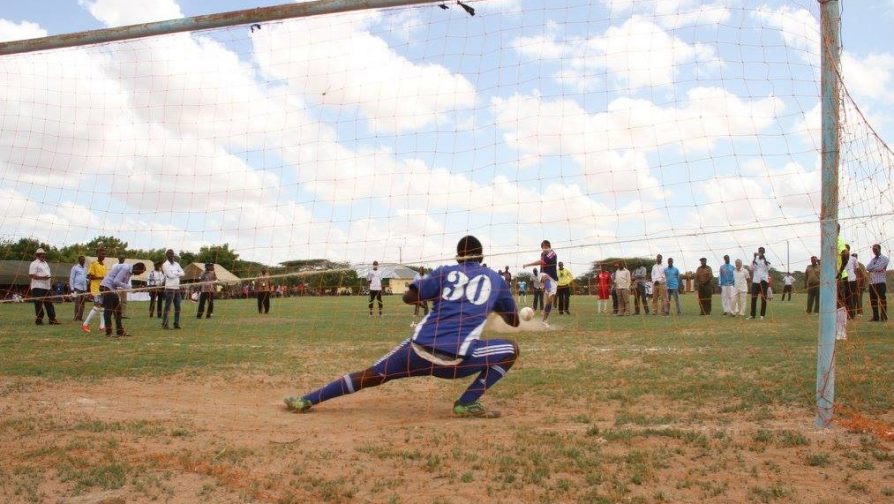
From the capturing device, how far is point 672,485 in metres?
3.95

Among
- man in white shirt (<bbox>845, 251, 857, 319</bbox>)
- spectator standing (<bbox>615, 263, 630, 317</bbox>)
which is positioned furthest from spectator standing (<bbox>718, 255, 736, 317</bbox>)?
man in white shirt (<bbox>845, 251, 857, 319</bbox>)

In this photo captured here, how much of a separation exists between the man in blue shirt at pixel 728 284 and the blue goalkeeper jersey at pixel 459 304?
15.7 metres

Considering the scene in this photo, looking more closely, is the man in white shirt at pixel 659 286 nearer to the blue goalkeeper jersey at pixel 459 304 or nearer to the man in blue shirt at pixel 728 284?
the man in blue shirt at pixel 728 284

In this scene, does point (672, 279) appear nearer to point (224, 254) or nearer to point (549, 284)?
point (549, 284)

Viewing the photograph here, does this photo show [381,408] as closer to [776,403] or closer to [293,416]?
[293,416]

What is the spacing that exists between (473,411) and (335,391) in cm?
127

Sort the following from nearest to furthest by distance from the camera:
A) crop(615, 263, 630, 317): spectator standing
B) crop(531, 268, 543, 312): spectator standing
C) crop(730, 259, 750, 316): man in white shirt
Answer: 1. crop(730, 259, 750, 316): man in white shirt
2. crop(615, 263, 630, 317): spectator standing
3. crop(531, 268, 543, 312): spectator standing

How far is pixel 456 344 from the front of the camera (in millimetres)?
5863

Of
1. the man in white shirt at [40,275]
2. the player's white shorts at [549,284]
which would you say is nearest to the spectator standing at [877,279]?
the player's white shorts at [549,284]

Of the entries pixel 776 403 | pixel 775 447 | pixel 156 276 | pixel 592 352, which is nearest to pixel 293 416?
pixel 775 447

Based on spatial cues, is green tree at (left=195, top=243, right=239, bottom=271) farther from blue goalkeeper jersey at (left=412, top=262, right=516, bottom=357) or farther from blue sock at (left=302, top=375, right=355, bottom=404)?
blue goalkeeper jersey at (left=412, top=262, right=516, bottom=357)

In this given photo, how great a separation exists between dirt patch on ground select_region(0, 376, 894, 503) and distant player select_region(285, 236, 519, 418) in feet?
0.88

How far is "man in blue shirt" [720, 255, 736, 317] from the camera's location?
65.8 ft

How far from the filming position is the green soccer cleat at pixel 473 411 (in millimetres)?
5867
